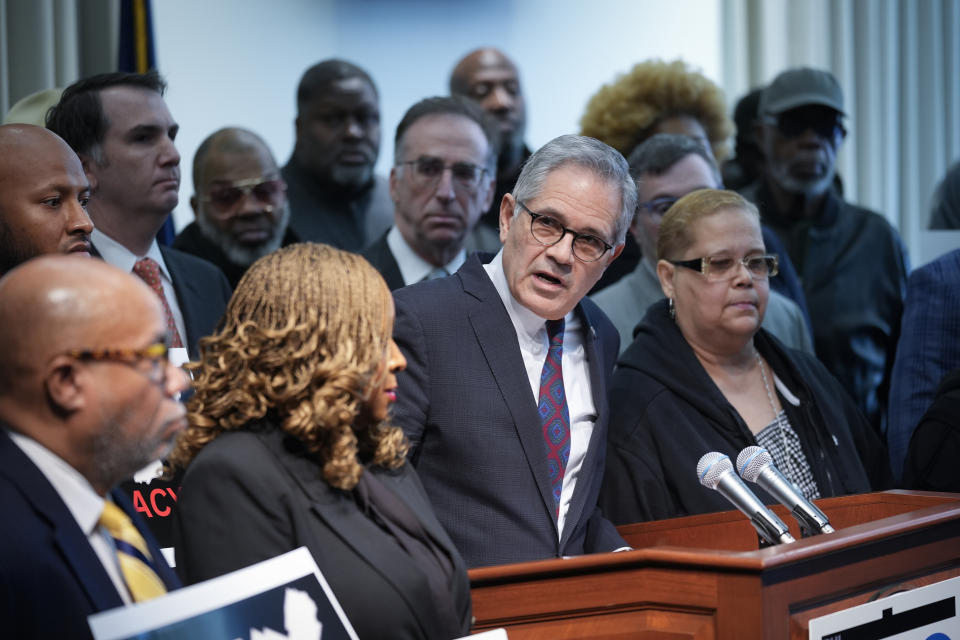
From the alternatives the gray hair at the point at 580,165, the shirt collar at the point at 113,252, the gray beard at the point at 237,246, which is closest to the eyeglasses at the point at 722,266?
the gray hair at the point at 580,165

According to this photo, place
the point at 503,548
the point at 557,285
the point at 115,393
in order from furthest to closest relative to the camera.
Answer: the point at 557,285, the point at 503,548, the point at 115,393

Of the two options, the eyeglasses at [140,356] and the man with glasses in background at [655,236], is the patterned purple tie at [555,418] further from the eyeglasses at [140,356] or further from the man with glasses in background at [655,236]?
the eyeglasses at [140,356]

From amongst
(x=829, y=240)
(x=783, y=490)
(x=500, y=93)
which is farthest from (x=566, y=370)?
(x=500, y=93)

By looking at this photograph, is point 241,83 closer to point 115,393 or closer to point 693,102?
point 693,102

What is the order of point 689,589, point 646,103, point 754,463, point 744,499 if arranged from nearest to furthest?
point 689,589 < point 744,499 < point 754,463 < point 646,103

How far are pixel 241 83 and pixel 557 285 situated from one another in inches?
146

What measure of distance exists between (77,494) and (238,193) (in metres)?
2.28

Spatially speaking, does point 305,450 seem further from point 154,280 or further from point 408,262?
point 408,262

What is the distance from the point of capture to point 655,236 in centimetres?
382

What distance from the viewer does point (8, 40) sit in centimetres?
460

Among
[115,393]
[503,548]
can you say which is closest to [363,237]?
[503,548]

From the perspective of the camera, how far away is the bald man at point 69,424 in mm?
1538

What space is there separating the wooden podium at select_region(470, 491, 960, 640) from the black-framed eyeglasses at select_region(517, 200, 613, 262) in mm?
748

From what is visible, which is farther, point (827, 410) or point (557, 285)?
point (827, 410)
